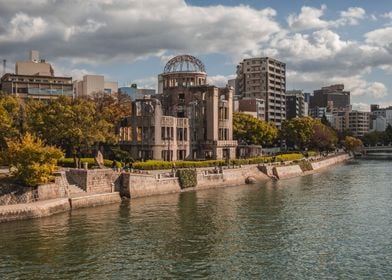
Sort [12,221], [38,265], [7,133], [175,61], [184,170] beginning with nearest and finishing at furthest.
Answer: [38,265] → [12,221] → [7,133] → [184,170] → [175,61]

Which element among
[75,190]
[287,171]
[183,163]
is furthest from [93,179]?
[287,171]

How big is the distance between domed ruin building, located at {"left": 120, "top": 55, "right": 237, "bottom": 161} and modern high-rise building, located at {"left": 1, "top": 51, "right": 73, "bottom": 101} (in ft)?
121

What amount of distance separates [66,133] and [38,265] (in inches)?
1531

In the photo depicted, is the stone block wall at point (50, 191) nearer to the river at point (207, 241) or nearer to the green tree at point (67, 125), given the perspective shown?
the river at point (207, 241)

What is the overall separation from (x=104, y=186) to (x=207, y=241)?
85.9 ft

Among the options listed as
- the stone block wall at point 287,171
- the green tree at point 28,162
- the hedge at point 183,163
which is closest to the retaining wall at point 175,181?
the hedge at point 183,163

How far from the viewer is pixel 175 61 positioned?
121500 mm

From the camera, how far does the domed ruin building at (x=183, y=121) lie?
96938 millimetres

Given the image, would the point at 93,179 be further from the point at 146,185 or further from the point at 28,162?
the point at 28,162

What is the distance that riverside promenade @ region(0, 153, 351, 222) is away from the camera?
52.7 meters

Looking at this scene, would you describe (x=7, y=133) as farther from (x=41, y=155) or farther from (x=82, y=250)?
(x=82, y=250)

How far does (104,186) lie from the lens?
65625mm

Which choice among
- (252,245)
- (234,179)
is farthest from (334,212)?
(234,179)

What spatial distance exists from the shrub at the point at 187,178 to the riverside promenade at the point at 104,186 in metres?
0.53
